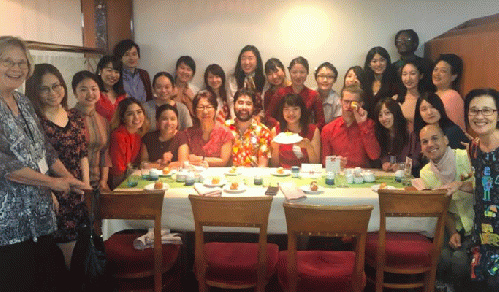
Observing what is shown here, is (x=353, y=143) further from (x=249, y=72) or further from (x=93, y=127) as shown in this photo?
(x=93, y=127)

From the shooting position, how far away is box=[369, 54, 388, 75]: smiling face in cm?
491

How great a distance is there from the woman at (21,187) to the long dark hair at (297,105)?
2.08 metres

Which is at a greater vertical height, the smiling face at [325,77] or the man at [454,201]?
the smiling face at [325,77]

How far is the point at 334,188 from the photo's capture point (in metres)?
3.27

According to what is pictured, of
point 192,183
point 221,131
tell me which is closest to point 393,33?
point 221,131

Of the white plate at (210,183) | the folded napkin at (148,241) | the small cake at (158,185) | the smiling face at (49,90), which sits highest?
the smiling face at (49,90)

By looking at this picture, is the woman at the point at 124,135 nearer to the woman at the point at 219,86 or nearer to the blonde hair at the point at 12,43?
the woman at the point at 219,86

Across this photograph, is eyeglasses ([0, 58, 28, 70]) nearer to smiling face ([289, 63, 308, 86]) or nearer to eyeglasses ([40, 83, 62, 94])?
eyeglasses ([40, 83, 62, 94])

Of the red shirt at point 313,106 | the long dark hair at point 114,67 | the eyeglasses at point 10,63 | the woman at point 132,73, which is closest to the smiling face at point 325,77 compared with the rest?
the red shirt at point 313,106

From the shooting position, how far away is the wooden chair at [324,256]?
2.38 metres

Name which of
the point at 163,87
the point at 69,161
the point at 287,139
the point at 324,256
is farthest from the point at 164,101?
the point at 324,256

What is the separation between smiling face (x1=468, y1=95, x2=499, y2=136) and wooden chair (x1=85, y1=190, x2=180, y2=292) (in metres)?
1.59

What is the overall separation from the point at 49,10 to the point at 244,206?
3.06 metres

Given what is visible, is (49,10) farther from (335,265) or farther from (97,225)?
(335,265)
